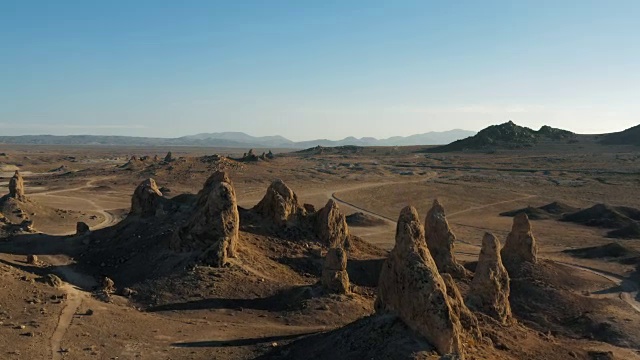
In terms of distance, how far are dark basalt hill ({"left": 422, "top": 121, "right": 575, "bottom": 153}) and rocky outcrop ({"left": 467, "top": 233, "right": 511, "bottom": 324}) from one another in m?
118

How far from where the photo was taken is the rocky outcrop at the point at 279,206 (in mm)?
27625

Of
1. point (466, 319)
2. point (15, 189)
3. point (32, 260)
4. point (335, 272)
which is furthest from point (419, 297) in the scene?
point (15, 189)

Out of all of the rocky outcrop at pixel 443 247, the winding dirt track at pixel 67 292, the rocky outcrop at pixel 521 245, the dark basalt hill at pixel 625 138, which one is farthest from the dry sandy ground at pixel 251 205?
the dark basalt hill at pixel 625 138

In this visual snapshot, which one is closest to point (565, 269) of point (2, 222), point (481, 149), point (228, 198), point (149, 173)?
point (228, 198)

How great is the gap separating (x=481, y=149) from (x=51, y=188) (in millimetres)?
97579

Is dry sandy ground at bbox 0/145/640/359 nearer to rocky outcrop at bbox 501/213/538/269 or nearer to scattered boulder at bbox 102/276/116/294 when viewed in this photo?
scattered boulder at bbox 102/276/116/294

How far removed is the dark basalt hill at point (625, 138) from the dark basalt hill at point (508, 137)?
958cm

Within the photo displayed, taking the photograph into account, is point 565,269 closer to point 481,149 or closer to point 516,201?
point 516,201

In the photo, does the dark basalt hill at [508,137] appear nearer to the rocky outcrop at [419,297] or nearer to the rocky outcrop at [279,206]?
the rocky outcrop at [279,206]

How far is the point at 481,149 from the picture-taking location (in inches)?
5276

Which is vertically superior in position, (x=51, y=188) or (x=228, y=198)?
(x=228, y=198)

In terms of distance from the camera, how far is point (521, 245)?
27.9 m

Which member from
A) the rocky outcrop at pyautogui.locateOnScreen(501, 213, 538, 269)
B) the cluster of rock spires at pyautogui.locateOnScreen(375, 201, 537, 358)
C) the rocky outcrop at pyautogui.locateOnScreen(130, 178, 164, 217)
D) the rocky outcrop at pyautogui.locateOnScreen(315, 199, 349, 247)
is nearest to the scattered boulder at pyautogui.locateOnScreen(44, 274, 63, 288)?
the rocky outcrop at pyautogui.locateOnScreen(130, 178, 164, 217)

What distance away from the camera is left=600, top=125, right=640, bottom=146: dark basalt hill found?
426 feet
